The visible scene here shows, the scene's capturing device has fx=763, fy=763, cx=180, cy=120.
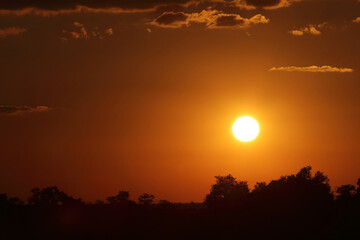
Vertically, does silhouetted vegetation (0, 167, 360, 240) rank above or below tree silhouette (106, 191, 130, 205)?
below

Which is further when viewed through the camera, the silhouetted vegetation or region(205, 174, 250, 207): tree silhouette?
Answer: region(205, 174, 250, 207): tree silhouette

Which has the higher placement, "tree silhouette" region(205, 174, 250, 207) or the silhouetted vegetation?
"tree silhouette" region(205, 174, 250, 207)

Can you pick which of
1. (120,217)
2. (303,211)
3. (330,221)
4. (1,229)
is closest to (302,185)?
(303,211)

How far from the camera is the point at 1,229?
108000 mm

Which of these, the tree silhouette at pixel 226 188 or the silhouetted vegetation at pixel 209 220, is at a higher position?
the tree silhouette at pixel 226 188

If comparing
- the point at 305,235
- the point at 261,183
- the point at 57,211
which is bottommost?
the point at 305,235

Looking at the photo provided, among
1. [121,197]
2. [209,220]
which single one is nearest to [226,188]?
[121,197]

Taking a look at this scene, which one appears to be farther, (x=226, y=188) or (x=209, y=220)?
(x=226, y=188)

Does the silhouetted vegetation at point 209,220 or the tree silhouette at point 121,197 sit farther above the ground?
the tree silhouette at point 121,197

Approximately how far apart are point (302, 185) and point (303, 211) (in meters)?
18.3

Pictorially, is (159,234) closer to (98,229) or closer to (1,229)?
(98,229)

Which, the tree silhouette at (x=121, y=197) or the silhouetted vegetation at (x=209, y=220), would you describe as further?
the tree silhouette at (x=121, y=197)

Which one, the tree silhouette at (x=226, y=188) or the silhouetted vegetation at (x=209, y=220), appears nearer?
the silhouetted vegetation at (x=209, y=220)

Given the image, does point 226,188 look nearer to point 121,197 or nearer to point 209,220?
point 121,197
